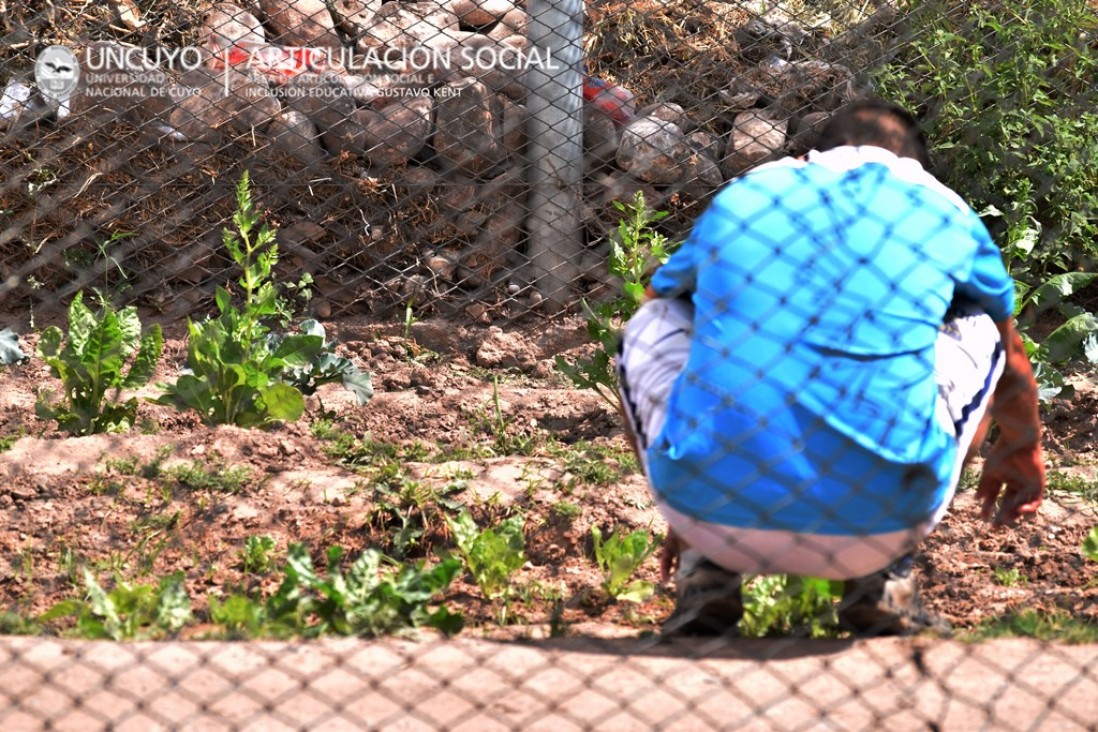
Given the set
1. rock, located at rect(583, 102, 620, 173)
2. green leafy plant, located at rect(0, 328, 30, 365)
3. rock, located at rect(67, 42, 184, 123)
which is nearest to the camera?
green leafy plant, located at rect(0, 328, 30, 365)

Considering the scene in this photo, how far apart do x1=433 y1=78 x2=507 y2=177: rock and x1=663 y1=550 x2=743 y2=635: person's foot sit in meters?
2.45

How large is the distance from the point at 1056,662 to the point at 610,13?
3.22 metres

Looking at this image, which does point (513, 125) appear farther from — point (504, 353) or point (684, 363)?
point (684, 363)

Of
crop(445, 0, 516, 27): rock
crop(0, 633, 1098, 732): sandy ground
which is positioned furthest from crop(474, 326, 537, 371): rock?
crop(0, 633, 1098, 732): sandy ground

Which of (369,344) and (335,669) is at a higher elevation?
(335,669)

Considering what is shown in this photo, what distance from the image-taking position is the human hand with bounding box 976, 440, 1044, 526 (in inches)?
110

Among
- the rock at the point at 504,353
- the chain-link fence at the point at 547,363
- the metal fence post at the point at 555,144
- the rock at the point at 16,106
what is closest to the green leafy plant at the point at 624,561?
the chain-link fence at the point at 547,363

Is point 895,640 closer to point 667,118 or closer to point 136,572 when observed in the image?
point 136,572

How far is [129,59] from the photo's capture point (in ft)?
15.7

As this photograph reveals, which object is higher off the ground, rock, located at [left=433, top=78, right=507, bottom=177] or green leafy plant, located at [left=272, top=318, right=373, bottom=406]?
rock, located at [left=433, top=78, right=507, bottom=177]

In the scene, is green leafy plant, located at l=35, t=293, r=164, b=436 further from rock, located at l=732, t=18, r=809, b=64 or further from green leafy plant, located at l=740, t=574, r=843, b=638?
rock, located at l=732, t=18, r=809, b=64

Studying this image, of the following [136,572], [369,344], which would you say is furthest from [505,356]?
[136,572]

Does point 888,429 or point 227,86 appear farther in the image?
point 227,86

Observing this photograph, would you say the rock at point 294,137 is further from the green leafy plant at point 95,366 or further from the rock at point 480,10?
the green leafy plant at point 95,366
